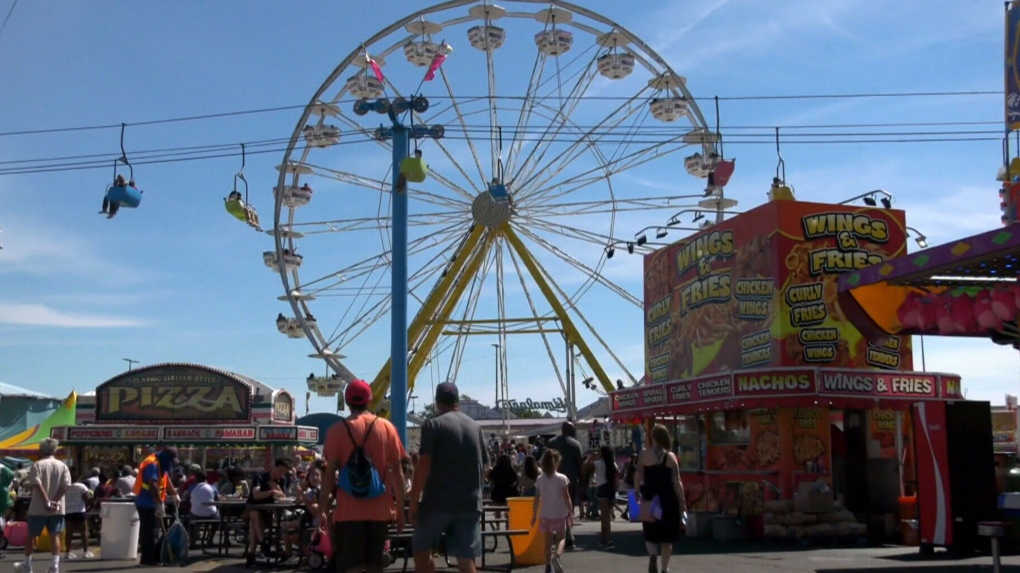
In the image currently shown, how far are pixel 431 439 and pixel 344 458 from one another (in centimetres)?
55

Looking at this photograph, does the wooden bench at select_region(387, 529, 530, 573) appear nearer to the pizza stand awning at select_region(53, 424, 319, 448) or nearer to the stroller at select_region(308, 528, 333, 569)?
the stroller at select_region(308, 528, 333, 569)

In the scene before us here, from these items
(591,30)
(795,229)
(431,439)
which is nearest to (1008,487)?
(795,229)

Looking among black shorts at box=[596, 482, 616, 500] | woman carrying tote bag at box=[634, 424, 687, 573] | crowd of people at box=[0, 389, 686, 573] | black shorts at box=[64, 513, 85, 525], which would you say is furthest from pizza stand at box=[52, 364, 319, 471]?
woman carrying tote bag at box=[634, 424, 687, 573]

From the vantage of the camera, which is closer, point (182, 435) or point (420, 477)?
point (420, 477)

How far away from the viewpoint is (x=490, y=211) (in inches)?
1067

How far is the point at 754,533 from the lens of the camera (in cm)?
1498

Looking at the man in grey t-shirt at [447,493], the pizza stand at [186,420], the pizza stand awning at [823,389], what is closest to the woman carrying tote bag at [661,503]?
the man in grey t-shirt at [447,493]

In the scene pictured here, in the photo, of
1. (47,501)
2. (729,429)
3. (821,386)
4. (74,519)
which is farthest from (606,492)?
(74,519)

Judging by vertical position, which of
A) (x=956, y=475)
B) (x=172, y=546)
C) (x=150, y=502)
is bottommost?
(x=172, y=546)

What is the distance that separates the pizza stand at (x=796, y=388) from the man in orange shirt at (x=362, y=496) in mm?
8758

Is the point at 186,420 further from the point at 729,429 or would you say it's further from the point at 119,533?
the point at 729,429

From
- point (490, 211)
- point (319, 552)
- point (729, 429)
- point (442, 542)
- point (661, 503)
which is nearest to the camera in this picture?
point (661, 503)

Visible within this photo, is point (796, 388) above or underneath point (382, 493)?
above

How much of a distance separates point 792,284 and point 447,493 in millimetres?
9738
